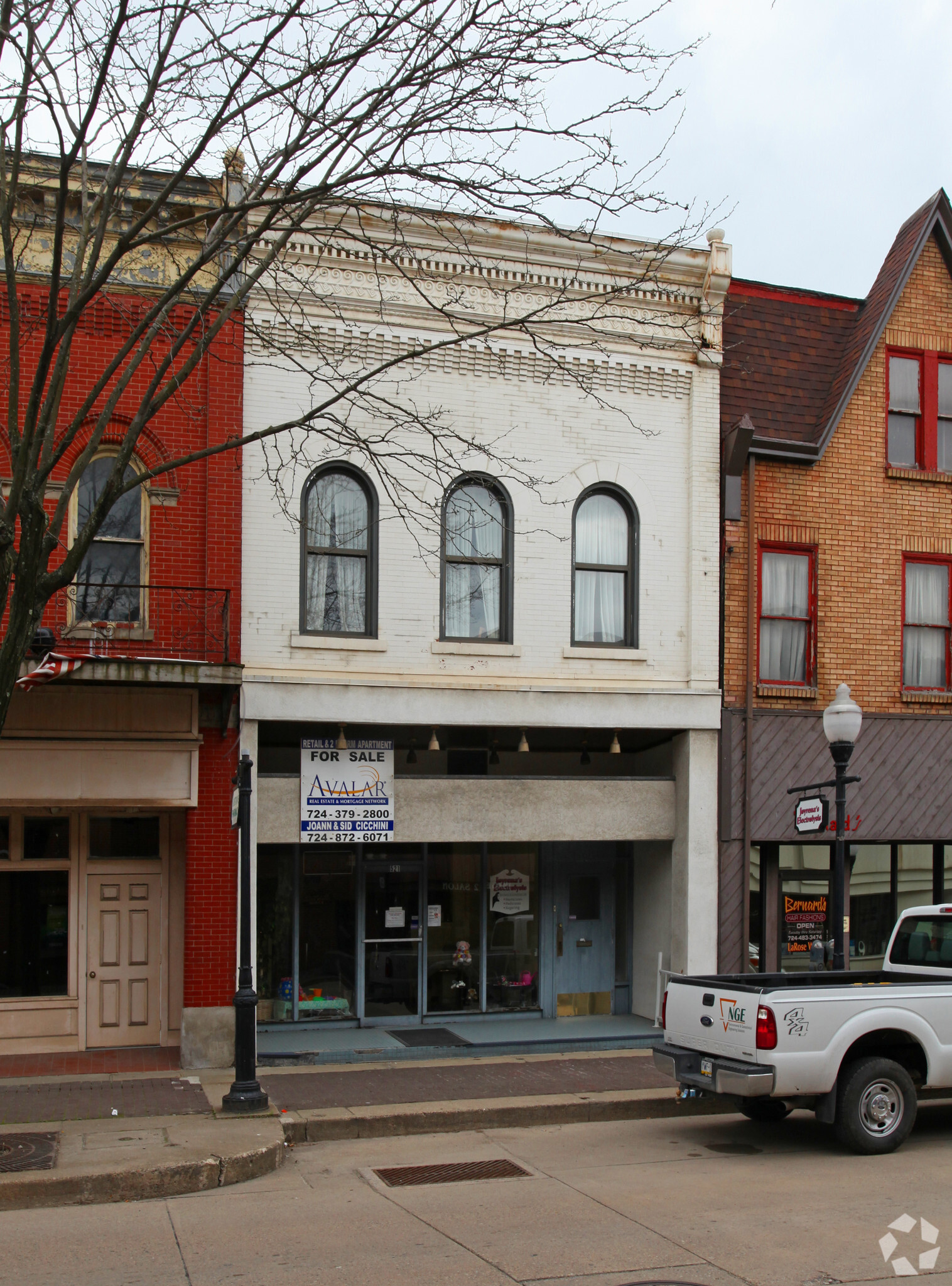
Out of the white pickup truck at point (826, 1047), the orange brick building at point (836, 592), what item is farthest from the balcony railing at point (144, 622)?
the orange brick building at point (836, 592)

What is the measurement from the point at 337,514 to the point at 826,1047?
7913 mm

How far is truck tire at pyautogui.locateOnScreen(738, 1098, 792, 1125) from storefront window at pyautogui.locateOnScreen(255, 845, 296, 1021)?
18.7 feet

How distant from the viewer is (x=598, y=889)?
1630cm

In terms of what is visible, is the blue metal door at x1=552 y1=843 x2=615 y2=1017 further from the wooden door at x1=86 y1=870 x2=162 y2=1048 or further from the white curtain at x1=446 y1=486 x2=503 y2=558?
the wooden door at x1=86 y1=870 x2=162 y2=1048

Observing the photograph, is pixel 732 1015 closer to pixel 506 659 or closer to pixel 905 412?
pixel 506 659

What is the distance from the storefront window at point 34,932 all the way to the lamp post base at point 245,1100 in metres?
3.60

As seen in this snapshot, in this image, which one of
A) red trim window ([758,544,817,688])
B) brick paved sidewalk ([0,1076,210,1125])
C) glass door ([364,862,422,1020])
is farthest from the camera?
red trim window ([758,544,817,688])

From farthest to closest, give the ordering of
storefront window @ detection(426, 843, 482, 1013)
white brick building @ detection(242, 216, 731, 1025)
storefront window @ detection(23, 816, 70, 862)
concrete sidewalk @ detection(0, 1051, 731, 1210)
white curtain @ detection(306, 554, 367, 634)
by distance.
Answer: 1. storefront window @ detection(426, 843, 482, 1013)
2. white curtain @ detection(306, 554, 367, 634)
3. white brick building @ detection(242, 216, 731, 1025)
4. storefront window @ detection(23, 816, 70, 862)
5. concrete sidewalk @ detection(0, 1051, 731, 1210)

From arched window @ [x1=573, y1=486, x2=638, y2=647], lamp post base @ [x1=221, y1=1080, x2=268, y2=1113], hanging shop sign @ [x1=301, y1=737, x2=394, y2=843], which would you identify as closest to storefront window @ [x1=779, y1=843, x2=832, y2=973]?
arched window @ [x1=573, y1=486, x2=638, y2=647]

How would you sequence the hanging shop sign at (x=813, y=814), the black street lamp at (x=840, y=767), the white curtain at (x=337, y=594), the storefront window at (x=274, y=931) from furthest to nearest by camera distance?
the storefront window at (x=274, y=931) → the white curtain at (x=337, y=594) → the hanging shop sign at (x=813, y=814) → the black street lamp at (x=840, y=767)

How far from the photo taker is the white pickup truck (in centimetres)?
962

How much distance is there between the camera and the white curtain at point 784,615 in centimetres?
1631

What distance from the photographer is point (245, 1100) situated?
10.9 metres

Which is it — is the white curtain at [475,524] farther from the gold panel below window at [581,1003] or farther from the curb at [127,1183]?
the curb at [127,1183]
